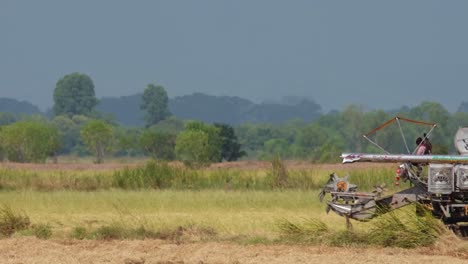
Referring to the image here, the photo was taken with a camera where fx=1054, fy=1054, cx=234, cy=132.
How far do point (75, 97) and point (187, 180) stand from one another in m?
139

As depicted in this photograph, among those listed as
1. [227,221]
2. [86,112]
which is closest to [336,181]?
[227,221]

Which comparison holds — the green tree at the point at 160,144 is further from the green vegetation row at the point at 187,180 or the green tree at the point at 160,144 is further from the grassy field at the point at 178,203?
the green vegetation row at the point at 187,180

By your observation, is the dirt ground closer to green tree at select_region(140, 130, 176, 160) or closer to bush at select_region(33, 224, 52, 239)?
bush at select_region(33, 224, 52, 239)

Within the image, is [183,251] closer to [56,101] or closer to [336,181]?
[336,181]

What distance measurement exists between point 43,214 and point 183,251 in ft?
26.2

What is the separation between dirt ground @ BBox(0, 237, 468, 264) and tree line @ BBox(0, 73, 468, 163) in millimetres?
10861

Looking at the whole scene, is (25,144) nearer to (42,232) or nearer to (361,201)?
(42,232)

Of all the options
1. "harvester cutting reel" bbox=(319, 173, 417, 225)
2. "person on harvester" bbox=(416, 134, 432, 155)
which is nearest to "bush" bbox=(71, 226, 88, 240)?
"harvester cutting reel" bbox=(319, 173, 417, 225)

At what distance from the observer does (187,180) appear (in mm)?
32031

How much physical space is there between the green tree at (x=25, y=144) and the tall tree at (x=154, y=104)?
80524 mm

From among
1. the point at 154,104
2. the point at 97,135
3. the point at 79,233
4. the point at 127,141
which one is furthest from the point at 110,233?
the point at 154,104

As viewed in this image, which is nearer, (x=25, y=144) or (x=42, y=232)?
(x=42, y=232)

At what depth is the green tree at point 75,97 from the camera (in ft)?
547

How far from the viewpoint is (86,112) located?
168 metres
